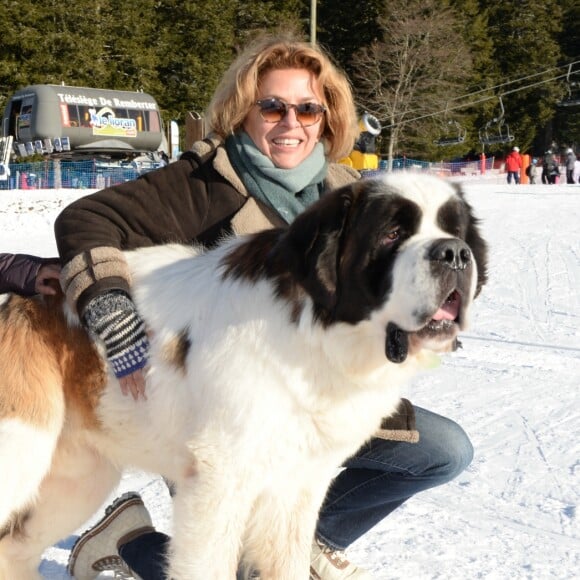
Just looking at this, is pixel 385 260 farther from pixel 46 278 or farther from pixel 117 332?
pixel 46 278

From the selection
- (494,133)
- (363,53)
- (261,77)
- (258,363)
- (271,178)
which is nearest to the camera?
(258,363)

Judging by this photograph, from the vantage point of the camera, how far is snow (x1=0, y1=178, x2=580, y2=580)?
2.78 meters

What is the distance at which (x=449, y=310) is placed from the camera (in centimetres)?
198

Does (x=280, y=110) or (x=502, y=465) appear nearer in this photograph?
(x=280, y=110)

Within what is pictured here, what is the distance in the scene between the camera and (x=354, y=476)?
9.54 feet

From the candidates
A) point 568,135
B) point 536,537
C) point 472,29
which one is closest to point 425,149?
point 472,29

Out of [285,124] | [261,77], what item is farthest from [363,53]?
[285,124]

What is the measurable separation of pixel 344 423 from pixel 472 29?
4561 cm

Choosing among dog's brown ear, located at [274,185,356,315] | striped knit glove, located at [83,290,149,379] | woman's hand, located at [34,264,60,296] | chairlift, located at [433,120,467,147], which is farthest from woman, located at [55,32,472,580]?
chairlift, located at [433,120,467,147]

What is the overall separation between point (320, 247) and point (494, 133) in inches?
1719

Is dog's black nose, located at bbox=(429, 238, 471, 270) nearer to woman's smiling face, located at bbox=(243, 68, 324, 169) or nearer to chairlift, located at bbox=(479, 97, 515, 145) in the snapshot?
woman's smiling face, located at bbox=(243, 68, 324, 169)

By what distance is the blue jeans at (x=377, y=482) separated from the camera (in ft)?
8.86

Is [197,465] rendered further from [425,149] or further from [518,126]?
[518,126]

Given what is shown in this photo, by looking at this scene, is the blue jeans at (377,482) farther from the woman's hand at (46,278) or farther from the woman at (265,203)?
the woman's hand at (46,278)
